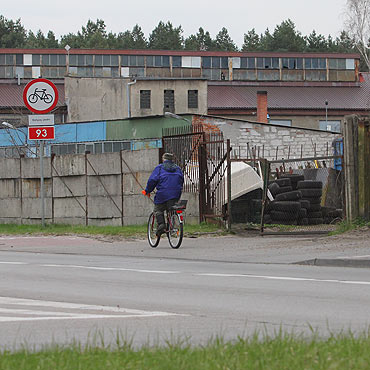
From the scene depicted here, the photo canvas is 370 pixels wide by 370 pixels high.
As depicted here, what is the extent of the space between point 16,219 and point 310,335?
22837mm

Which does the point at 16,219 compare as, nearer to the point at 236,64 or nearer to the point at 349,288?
the point at 349,288

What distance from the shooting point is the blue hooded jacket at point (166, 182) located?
18.7 m

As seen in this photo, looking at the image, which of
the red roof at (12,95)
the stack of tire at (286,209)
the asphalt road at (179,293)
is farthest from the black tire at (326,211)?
the red roof at (12,95)

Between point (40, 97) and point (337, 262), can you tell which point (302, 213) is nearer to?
point (40, 97)

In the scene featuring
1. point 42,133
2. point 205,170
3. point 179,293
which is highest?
point 42,133

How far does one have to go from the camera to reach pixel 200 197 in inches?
920

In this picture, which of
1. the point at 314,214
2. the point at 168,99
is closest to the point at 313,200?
the point at 314,214

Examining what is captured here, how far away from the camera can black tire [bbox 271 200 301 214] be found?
24.3 m

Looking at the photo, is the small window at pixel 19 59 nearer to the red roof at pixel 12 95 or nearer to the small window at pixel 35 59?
the small window at pixel 35 59

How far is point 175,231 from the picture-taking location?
18.3m

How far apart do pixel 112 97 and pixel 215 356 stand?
74.9 metres

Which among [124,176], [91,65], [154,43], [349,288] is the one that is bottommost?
[349,288]

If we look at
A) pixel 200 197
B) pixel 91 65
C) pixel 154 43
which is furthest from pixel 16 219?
pixel 154 43

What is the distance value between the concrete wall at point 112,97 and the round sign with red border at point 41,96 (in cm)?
5458
